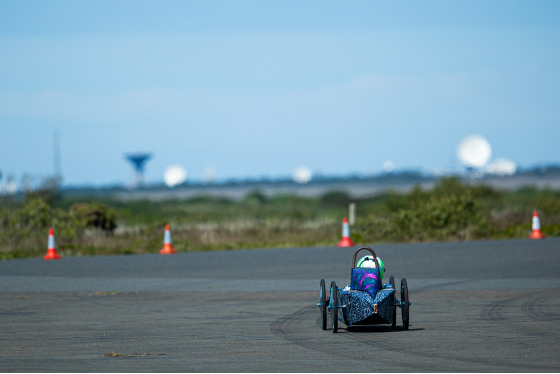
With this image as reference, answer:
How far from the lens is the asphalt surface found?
948 cm

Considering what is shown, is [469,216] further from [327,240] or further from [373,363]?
[373,363]

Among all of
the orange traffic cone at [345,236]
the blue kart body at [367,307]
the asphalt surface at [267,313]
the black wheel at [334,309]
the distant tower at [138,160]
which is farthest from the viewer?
the distant tower at [138,160]

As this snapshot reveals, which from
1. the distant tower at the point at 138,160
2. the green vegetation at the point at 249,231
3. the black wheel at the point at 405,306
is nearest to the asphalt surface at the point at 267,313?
the black wheel at the point at 405,306

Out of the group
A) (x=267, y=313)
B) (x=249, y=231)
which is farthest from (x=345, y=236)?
(x=267, y=313)

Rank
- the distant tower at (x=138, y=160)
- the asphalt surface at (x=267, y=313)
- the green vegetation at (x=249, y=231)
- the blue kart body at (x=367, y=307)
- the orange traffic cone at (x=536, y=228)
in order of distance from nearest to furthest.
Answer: the asphalt surface at (x=267, y=313) < the blue kart body at (x=367, y=307) < the orange traffic cone at (x=536, y=228) < the green vegetation at (x=249, y=231) < the distant tower at (x=138, y=160)

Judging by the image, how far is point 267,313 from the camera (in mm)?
14312

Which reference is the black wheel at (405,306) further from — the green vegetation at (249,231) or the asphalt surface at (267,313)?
the green vegetation at (249,231)

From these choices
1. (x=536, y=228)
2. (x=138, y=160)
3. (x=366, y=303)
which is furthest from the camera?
(x=138, y=160)

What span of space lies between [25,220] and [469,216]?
629 inches

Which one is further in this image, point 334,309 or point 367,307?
point 334,309

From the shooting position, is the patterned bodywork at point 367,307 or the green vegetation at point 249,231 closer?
the patterned bodywork at point 367,307

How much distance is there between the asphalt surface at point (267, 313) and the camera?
31.1 ft

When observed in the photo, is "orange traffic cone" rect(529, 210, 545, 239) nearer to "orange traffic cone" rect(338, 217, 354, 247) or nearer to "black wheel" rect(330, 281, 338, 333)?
"orange traffic cone" rect(338, 217, 354, 247)

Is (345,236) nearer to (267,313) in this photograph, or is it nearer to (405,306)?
(267,313)
